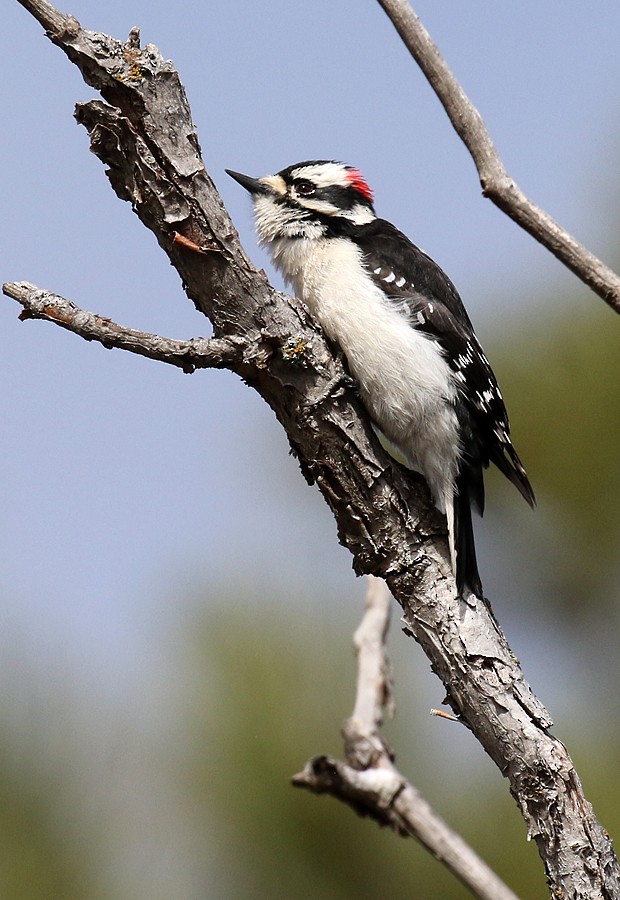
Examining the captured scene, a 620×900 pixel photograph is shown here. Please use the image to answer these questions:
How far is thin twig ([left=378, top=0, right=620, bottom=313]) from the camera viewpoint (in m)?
1.87

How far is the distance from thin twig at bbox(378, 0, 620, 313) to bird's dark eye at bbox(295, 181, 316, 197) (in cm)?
192

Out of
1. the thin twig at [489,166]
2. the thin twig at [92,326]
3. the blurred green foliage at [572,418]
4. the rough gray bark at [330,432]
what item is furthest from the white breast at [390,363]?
the blurred green foliage at [572,418]

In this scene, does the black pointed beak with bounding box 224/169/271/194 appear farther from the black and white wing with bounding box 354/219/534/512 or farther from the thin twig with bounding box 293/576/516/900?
the thin twig with bounding box 293/576/516/900

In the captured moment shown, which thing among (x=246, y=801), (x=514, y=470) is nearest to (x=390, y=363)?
(x=514, y=470)

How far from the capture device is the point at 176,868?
6043mm

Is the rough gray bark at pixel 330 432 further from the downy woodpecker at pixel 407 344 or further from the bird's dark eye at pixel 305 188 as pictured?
the bird's dark eye at pixel 305 188

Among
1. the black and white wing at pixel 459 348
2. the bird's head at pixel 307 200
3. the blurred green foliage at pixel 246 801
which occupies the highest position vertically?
the bird's head at pixel 307 200

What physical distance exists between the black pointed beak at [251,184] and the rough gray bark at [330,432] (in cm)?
100

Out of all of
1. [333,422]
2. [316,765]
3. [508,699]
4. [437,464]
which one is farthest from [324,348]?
[316,765]

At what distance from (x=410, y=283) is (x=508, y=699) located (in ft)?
4.67

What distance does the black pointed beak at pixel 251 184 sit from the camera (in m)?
3.79

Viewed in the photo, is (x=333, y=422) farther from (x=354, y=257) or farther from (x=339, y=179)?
(x=339, y=179)

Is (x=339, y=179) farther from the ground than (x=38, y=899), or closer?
farther from the ground

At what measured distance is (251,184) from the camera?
3812 millimetres
